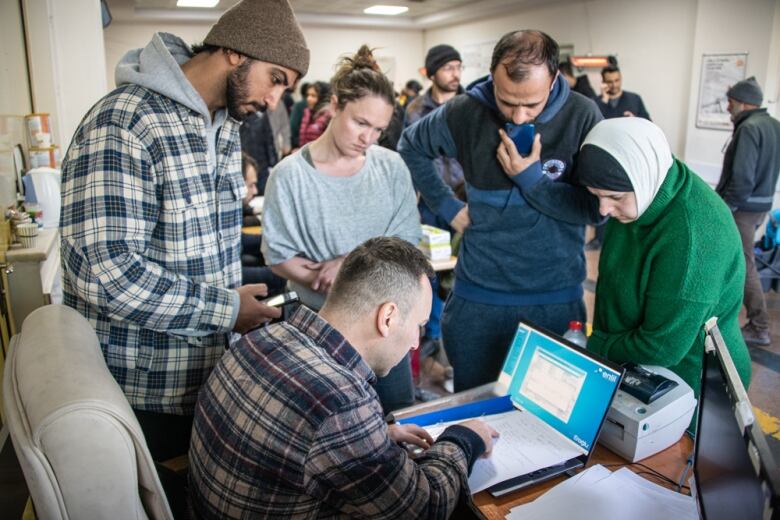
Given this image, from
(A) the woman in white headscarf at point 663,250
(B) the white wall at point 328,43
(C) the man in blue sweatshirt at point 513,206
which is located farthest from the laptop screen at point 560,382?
(B) the white wall at point 328,43

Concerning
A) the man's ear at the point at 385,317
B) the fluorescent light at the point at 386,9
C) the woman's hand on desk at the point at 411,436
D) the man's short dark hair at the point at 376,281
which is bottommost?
the woman's hand on desk at the point at 411,436

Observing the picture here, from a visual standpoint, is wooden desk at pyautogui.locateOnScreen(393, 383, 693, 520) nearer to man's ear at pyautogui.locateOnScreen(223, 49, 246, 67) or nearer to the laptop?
the laptop

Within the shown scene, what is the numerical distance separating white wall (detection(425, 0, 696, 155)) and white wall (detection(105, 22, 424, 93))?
3.14 meters

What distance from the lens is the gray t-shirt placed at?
6.51ft

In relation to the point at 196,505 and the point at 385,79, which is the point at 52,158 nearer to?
the point at 385,79

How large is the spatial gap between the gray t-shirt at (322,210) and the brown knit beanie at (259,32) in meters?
0.53

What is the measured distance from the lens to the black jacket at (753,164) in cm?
424

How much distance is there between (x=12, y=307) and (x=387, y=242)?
2149 millimetres

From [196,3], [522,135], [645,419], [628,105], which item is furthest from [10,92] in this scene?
[196,3]

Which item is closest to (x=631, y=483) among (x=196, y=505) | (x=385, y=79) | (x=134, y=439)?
(x=196, y=505)

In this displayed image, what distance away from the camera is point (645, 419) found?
1.36 m

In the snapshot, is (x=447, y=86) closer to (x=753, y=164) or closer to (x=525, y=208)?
(x=753, y=164)

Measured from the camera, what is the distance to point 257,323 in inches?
63.6

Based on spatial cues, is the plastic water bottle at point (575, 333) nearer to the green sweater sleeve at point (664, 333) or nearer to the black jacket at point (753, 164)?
the green sweater sleeve at point (664, 333)
